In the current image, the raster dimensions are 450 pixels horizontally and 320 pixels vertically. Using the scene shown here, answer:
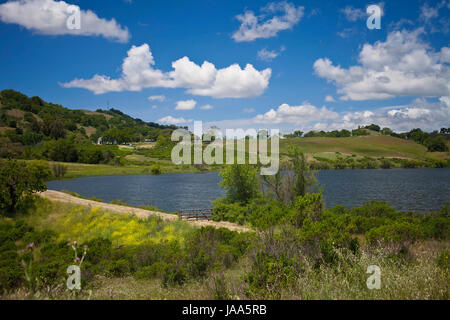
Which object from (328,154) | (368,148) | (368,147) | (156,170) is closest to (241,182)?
(156,170)

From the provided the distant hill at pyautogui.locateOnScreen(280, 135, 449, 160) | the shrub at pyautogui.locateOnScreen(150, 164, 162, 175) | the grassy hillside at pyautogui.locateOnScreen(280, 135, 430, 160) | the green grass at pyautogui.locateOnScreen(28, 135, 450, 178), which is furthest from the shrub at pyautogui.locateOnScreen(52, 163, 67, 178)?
the grassy hillside at pyautogui.locateOnScreen(280, 135, 430, 160)

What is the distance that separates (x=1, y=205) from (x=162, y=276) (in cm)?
2224

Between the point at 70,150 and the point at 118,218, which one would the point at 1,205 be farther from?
the point at 70,150

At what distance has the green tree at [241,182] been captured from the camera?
3175cm

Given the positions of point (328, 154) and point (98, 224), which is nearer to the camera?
point (98, 224)

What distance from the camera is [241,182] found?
3194 centimetres

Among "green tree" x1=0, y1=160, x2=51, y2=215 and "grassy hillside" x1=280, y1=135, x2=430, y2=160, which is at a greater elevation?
"grassy hillside" x1=280, y1=135, x2=430, y2=160

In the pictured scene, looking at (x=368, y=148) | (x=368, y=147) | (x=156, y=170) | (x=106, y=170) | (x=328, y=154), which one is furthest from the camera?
(x=368, y=147)

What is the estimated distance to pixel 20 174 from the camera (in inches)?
997

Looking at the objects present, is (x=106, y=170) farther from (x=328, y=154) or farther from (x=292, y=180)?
(x=292, y=180)

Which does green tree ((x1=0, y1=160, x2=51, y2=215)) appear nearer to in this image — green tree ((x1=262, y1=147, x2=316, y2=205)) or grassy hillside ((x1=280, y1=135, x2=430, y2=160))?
green tree ((x1=262, y1=147, x2=316, y2=205))

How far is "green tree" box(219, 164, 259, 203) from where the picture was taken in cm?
3175

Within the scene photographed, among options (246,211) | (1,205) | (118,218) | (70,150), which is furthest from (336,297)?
(70,150)

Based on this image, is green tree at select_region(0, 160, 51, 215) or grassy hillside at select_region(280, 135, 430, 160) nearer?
green tree at select_region(0, 160, 51, 215)
